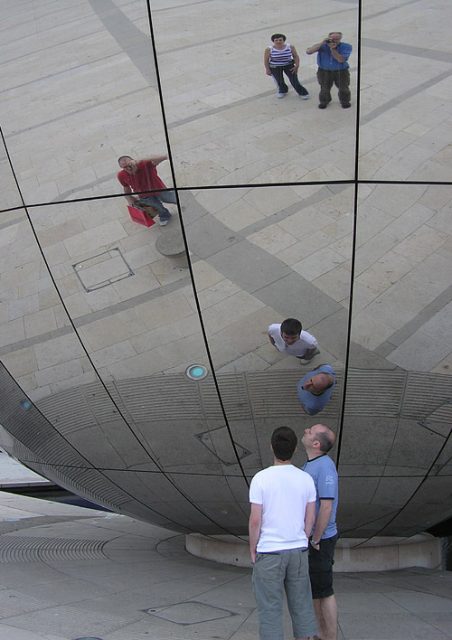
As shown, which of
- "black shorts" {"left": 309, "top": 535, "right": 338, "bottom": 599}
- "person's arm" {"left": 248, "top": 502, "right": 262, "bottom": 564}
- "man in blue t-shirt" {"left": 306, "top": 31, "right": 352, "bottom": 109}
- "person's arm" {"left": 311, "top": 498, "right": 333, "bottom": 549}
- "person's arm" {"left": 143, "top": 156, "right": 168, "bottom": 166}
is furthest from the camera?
"person's arm" {"left": 143, "top": 156, "right": 168, "bottom": 166}

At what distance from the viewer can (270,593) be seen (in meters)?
5.09

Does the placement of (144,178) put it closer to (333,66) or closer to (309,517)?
(333,66)

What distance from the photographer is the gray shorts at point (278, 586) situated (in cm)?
507

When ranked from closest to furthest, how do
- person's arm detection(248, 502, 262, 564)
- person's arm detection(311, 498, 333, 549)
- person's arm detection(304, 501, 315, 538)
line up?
1. person's arm detection(248, 502, 262, 564)
2. person's arm detection(304, 501, 315, 538)
3. person's arm detection(311, 498, 333, 549)

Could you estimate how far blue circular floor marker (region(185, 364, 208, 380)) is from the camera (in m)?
6.17

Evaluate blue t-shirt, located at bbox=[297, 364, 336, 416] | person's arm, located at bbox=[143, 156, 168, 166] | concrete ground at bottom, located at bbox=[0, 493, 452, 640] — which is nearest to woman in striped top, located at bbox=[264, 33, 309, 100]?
person's arm, located at bbox=[143, 156, 168, 166]

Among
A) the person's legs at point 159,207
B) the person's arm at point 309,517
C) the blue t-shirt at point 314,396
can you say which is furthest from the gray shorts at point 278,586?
the person's legs at point 159,207

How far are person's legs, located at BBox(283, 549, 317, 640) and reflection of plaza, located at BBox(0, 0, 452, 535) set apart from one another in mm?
1331

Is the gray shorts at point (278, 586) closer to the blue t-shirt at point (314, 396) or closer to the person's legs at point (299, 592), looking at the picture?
the person's legs at point (299, 592)

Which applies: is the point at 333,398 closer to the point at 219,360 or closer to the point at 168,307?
the point at 219,360

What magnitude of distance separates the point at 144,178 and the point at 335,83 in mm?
1307

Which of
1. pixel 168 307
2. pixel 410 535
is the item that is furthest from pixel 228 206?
pixel 410 535

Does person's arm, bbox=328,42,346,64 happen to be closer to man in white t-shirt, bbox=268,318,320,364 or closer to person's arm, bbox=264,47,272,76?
person's arm, bbox=264,47,272,76

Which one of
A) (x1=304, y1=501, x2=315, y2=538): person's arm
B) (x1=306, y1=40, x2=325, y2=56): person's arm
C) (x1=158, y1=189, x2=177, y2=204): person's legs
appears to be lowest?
(x1=304, y1=501, x2=315, y2=538): person's arm
